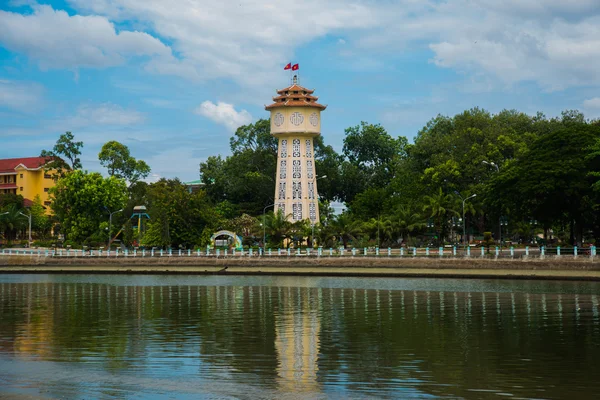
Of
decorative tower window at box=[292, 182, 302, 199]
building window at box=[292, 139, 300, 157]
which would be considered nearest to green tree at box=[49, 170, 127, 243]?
decorative tower window at box=[292, 182, 302, 199]

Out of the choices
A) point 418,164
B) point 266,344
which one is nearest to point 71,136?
point 418,164

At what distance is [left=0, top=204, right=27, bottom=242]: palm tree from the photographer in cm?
8406

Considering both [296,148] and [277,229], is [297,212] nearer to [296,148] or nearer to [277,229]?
[296,148]

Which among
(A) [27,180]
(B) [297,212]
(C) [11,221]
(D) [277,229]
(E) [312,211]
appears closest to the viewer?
(D) [277,229]

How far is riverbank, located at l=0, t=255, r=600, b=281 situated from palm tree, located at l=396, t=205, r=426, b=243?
1107 cm

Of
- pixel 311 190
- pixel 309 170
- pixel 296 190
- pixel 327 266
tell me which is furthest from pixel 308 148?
pixel 327 266

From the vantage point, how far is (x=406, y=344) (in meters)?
20.2

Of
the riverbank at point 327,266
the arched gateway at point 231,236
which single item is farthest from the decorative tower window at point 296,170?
the riverbank at point 327,266

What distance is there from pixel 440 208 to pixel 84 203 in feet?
119

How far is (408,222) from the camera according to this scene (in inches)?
2611

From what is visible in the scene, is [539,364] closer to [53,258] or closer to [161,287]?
[161,287]

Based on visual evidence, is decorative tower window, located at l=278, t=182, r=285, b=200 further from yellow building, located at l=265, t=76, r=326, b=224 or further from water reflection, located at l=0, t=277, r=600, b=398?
water reflection, located at l=0, t=277, r=600, b=398

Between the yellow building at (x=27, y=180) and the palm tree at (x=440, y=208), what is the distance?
183ft

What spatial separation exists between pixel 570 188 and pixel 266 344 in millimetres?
33467
